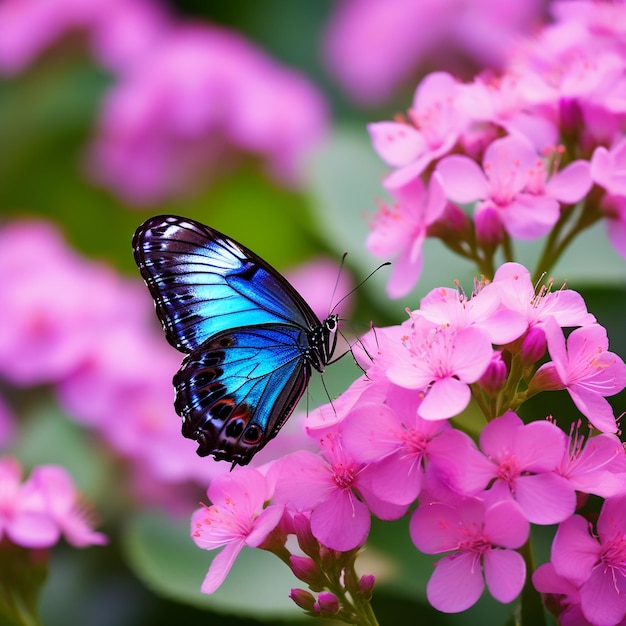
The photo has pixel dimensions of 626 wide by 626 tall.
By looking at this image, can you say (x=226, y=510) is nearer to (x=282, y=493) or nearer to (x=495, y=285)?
(x=282, y=493)

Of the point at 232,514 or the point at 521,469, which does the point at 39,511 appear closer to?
the point at 232,514

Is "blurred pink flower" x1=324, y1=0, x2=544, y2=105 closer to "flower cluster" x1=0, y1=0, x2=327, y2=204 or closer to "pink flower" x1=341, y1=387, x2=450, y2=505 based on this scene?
"flower cluster" x1=0, y1=0, x2=327, y2=204

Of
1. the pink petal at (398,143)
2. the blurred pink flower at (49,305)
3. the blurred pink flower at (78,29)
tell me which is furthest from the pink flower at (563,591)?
the blurred pink flower at (78,29)

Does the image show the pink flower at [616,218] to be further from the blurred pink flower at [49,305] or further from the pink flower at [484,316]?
the blurred pink flower at [49,305]

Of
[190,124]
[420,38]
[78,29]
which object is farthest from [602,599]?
[78,29]

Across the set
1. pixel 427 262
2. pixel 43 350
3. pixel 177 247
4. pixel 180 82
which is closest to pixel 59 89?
pixel 180 82

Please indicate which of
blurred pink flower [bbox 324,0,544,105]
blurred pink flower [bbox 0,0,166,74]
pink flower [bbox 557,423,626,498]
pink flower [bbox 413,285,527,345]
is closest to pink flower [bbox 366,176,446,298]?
pink flower [bbox 413,285,527,345]
